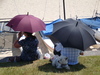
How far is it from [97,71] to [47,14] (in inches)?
467

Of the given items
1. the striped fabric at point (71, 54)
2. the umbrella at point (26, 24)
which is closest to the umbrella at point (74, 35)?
the striped fabric at point (71, 54)

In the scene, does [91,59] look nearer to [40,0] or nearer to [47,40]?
[47,40]

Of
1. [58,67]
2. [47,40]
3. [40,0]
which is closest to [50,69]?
[58,67]

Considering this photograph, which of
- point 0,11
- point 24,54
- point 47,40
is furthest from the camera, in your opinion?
point 0,11

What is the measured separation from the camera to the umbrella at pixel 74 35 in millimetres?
3654

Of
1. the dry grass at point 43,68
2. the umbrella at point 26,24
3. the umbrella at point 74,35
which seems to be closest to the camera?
the dry grass at point 43,68

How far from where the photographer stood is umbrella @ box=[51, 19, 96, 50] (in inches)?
144

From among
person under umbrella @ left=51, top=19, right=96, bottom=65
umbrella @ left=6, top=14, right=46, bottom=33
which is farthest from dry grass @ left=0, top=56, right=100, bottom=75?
umbrella @ left=6, top=14, right=46, bottom=33

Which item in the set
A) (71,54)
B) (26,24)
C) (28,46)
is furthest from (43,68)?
(26,24)

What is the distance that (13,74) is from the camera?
11.2 feet

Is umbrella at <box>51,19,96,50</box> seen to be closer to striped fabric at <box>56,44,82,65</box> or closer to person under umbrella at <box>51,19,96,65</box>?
person under umbrella at <box>51,19,96,65</box>

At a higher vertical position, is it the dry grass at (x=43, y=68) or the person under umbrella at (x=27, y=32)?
the person under umbrella at (x=27, y=32)

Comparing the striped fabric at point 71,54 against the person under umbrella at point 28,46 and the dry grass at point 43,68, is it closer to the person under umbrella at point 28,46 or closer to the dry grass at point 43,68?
the dry grass at point 43,68

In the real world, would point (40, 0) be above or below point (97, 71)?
above
